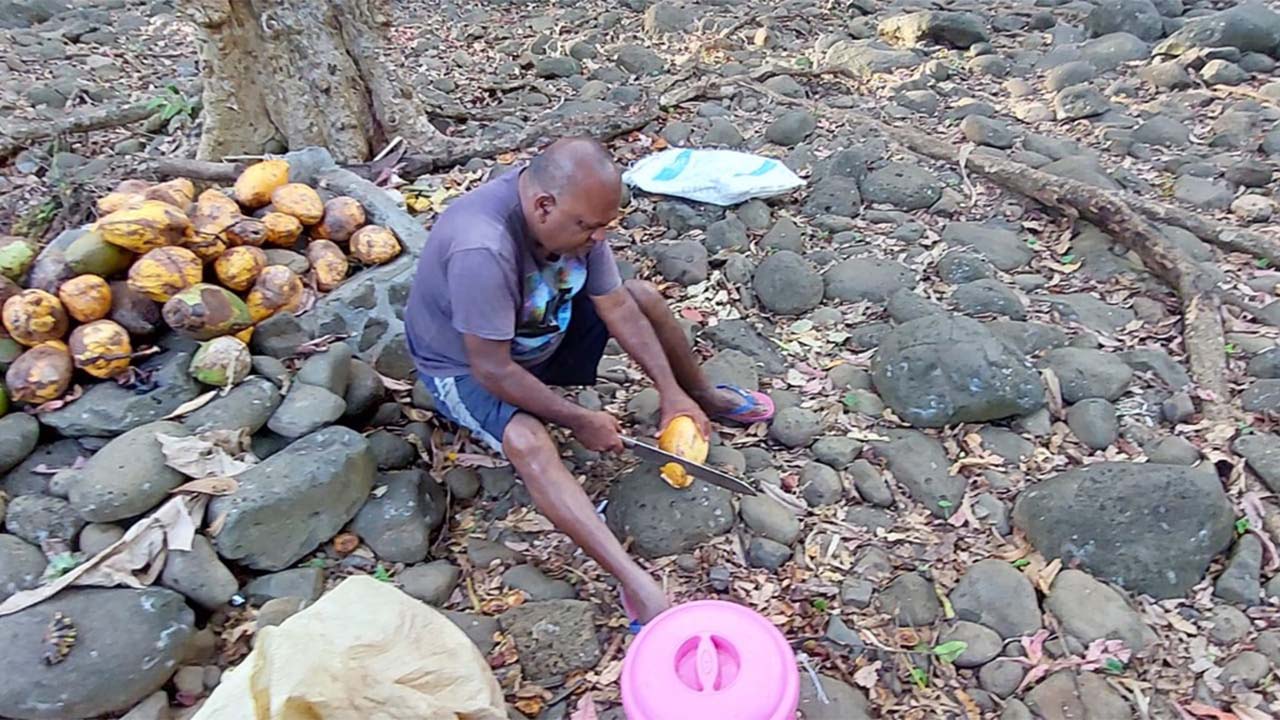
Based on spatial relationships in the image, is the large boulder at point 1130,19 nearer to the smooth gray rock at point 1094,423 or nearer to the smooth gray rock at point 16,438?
the smooth gray rock at point 1094,423

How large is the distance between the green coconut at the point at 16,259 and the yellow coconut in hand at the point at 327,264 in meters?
0.83

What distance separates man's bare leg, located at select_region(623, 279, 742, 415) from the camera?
119 inches

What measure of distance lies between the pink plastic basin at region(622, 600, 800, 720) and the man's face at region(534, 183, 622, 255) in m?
1.01

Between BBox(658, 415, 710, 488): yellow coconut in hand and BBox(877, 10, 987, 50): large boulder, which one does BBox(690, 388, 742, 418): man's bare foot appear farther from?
BBox(877, 10, 987, 50): large boulder

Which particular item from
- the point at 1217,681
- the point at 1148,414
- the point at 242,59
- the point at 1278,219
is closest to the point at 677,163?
the point at 242,59

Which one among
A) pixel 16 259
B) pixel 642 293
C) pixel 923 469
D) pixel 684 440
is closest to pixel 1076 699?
pixel 923 469

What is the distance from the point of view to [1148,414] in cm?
323

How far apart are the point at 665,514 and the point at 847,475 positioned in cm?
63

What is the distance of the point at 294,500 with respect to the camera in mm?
2662

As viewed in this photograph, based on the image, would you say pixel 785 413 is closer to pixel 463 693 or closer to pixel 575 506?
pixel 575 506

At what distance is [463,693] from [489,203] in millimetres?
1264

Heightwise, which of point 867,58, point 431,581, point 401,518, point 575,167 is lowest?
point 431,581

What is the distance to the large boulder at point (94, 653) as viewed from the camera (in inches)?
88.3

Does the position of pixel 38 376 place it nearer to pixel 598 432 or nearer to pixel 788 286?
pixel 598 432
